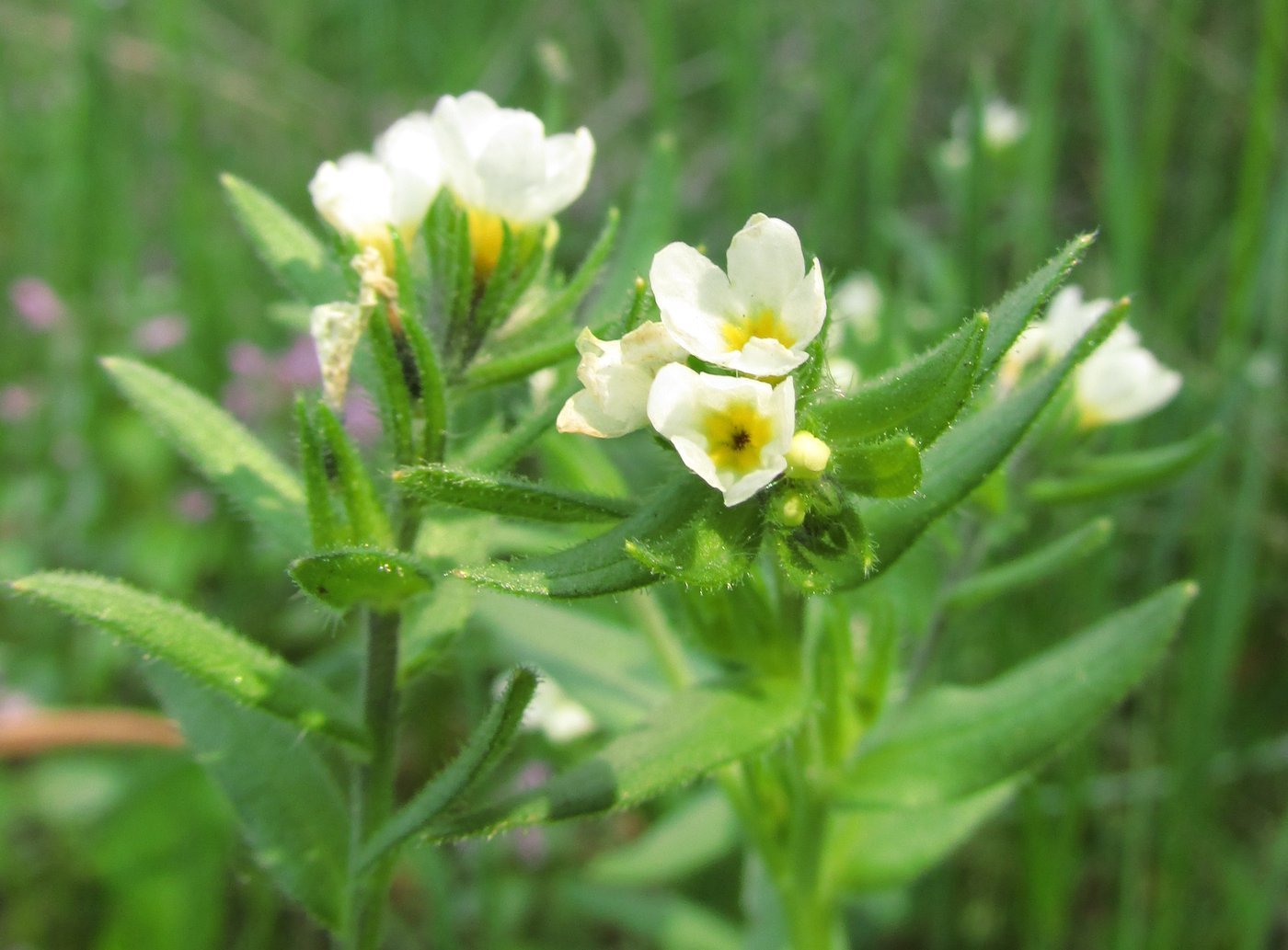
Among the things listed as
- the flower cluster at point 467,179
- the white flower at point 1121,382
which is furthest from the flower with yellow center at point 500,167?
the white flower at point 1121,382

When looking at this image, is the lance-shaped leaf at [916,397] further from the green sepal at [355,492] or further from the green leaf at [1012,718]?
the green leaf at [1012,718]

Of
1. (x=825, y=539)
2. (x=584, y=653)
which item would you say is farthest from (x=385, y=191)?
(x=584, y=653)

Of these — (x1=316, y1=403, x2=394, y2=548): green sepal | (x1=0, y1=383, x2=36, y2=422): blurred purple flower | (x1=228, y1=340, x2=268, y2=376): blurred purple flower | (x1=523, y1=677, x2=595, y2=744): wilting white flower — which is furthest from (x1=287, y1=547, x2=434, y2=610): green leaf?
(x1=0, y1=383, x2=36, y2=422): blurred purple flower

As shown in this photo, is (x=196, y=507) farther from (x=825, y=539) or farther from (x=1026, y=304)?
(x=1026, y=304)

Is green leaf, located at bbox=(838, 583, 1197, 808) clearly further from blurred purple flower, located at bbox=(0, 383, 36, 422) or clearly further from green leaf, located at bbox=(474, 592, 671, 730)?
blurred purple flower, located at bbox=(0, 383, 36, 422)

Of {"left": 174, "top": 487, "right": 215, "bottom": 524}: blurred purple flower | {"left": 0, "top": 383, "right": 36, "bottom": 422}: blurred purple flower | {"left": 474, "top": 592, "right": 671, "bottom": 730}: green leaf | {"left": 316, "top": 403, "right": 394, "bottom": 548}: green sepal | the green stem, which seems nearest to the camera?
{"left": 316, "top": 403, "right": 394, "bottom": 548}: green sepal

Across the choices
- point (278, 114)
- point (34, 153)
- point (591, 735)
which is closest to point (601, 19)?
point (278, 114)
